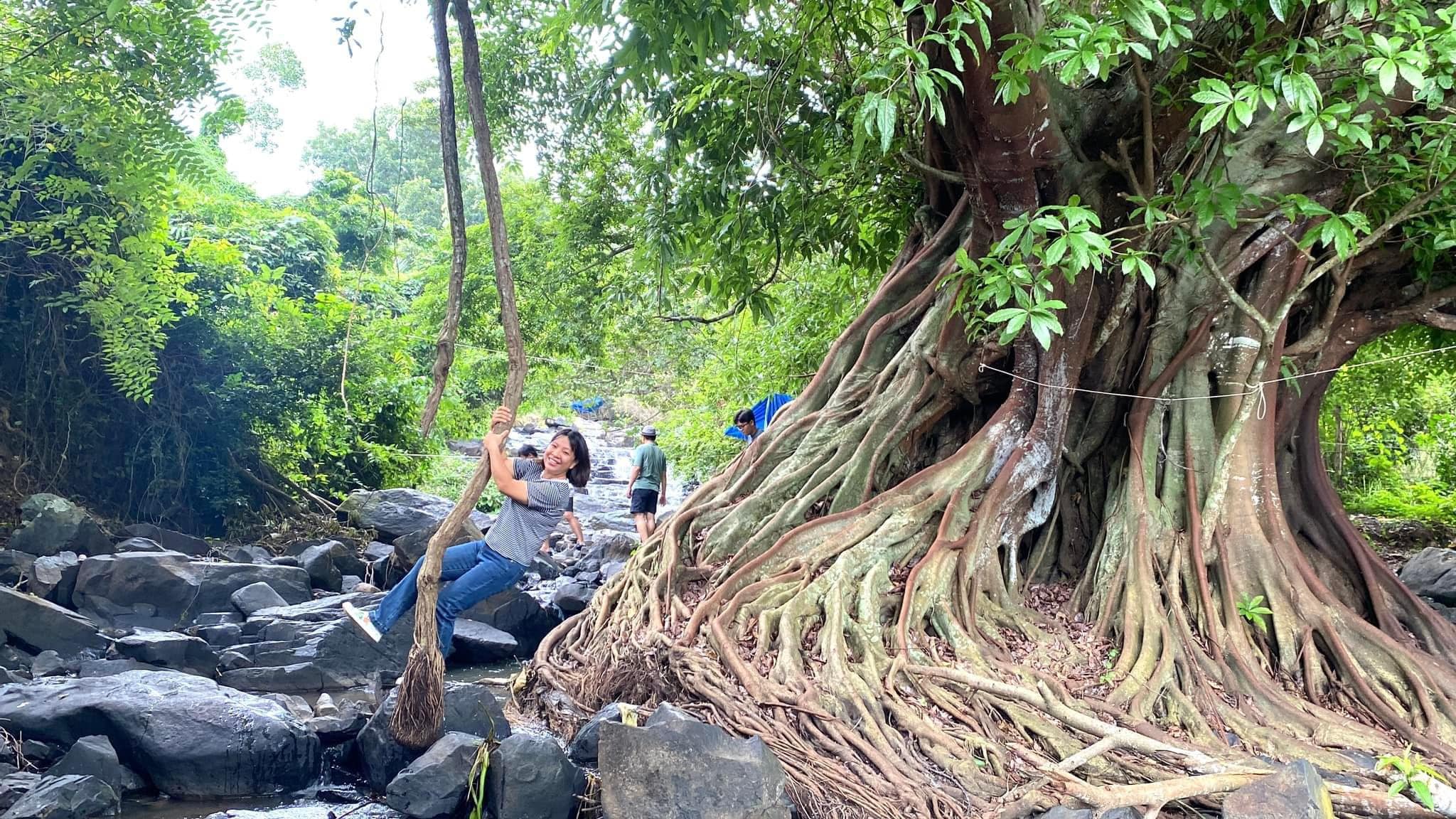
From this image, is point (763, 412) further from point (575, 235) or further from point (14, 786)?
point (14, 786)

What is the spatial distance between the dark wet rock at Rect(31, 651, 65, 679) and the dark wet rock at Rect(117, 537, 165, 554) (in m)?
3.17

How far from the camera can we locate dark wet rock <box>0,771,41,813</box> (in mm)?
4262

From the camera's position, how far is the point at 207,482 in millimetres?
12266

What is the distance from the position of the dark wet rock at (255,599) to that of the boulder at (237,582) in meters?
0.10

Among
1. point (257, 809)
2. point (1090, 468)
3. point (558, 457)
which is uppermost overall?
point (1090, 468)

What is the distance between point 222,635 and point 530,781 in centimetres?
436

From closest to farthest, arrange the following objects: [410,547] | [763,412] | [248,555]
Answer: [410,547], [248,555], [763,412]

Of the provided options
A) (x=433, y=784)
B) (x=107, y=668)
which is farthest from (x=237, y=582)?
(x=433, y=784)

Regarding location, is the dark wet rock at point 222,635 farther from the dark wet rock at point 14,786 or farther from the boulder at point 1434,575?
the boulder at point 1434,575

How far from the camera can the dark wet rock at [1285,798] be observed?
3.87 meters

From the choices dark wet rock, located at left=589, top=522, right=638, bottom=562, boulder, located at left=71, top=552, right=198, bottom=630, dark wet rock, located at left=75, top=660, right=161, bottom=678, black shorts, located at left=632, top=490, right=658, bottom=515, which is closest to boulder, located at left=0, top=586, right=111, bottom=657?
dark wet rock, located at left=75, top=660, right=161, bottom=678

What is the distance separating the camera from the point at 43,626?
7.11 metres

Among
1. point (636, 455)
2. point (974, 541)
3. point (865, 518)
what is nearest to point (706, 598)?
point (865, 518)

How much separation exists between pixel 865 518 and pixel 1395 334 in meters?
6.53
